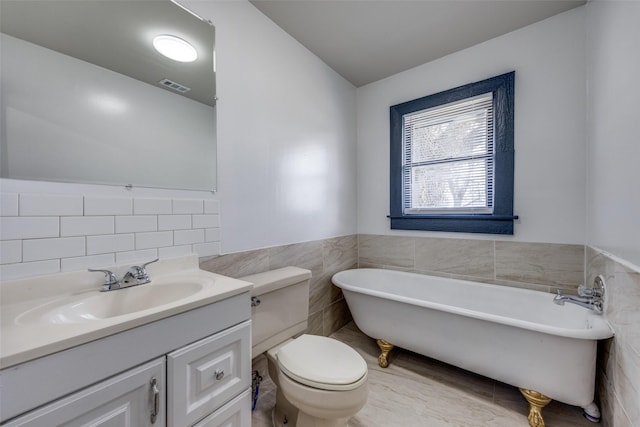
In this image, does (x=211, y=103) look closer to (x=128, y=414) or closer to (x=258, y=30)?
(x=258, y=30)

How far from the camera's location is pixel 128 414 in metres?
0.68

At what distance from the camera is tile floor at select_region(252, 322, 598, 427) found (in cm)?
137

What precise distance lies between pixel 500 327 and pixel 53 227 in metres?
2.08

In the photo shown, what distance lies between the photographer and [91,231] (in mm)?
981

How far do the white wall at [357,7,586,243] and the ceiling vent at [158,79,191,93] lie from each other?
6.72 feet

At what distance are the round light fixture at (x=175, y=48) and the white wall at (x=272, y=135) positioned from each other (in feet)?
0.47

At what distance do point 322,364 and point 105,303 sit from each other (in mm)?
933

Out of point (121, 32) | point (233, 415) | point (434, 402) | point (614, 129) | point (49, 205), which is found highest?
point (121, 32)

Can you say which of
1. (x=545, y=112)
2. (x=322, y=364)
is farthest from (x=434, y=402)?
(x=545, y=112)

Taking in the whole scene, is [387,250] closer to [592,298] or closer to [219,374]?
[592,298]

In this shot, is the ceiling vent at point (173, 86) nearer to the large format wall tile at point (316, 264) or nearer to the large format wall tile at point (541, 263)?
the large format wall tile at point (316, 264)

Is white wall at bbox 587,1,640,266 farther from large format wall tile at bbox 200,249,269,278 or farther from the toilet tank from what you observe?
large format wall tile at bbox 200,249,269,278

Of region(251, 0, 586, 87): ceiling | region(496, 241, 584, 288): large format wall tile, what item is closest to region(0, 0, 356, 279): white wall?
region(251, 0, 586, 87): ceiling

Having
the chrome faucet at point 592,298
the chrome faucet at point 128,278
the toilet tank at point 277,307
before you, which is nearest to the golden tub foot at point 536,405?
the chrome faucet at point 592,298
